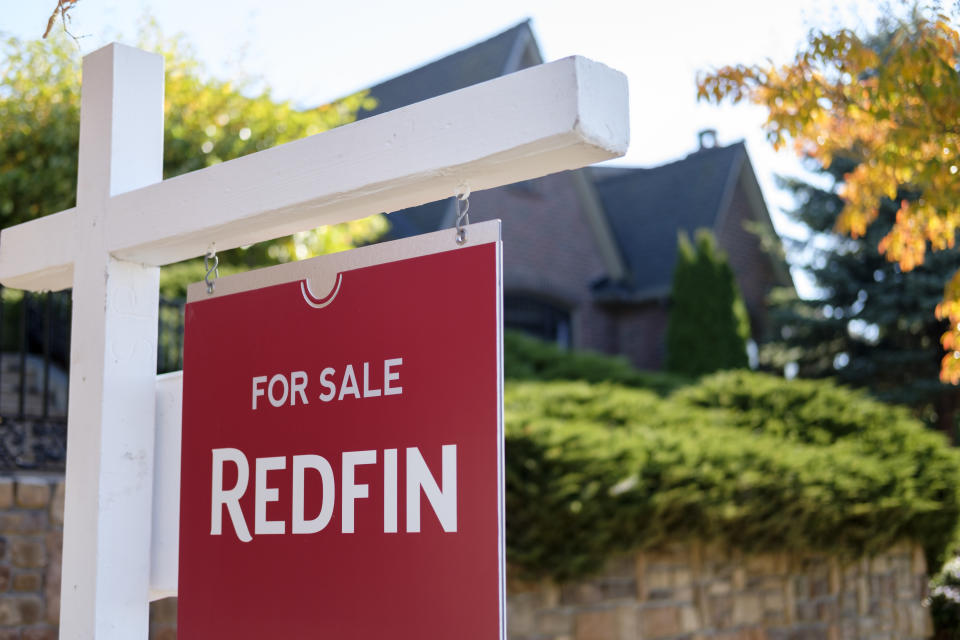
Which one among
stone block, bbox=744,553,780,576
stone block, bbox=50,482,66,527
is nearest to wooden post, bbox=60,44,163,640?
stone block, bbox=50,482,66,527

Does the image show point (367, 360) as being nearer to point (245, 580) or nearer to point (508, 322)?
point (245, 580)

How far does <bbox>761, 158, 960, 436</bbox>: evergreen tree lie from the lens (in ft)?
57.5

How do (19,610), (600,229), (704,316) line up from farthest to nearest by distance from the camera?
(600,229) → (704,316) → (19,610)

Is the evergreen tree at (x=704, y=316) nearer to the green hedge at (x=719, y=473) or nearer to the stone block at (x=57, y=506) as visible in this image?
the green hedge at (x=719, y=473)

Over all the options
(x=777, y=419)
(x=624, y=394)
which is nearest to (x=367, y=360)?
(x=624, y=394)

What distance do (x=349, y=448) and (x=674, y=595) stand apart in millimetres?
5178

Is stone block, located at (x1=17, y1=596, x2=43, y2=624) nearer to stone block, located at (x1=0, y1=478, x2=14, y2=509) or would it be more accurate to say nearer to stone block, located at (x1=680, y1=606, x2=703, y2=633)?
stone block, located at (x1=0, y1=478, x2=14, y2=509)

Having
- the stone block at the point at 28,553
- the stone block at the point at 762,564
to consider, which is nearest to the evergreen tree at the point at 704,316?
the stone block at the point at 762,564

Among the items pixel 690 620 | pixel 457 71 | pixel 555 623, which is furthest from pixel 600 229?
pixel 555 623

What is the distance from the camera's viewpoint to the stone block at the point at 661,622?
20.5ft

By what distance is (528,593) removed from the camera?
578cm

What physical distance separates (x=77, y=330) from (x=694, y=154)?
747 inches

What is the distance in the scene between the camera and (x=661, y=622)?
20.8ft

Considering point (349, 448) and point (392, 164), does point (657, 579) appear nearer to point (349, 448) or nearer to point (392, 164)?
point (349, 448)
